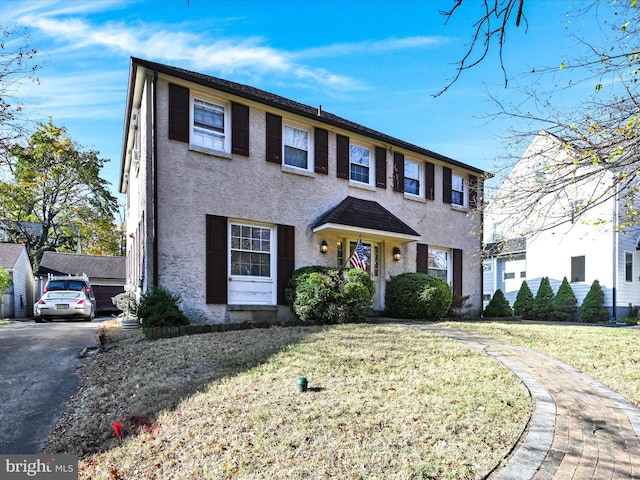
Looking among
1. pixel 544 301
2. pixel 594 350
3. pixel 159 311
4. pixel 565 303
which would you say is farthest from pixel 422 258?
pixel 544 301

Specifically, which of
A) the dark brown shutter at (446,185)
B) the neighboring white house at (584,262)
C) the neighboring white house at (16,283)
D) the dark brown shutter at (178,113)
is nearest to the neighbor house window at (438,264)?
the neighboring white house at (584,262)

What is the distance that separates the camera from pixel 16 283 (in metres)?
21.8

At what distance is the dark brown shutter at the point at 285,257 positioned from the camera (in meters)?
10.9

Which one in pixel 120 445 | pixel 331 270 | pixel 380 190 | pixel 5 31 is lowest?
pixel 120 445

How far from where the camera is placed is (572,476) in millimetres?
3143

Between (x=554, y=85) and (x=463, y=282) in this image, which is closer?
(x=554, y=85)

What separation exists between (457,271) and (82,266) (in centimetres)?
2224

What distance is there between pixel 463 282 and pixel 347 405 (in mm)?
12413

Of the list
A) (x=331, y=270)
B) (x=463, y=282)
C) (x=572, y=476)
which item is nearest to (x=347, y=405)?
(x=572, y=476)

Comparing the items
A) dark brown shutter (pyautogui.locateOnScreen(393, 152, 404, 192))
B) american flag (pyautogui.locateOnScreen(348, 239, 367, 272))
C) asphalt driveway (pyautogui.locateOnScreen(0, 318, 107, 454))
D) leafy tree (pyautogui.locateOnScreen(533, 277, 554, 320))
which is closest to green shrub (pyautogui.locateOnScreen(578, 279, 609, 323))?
leafy tree (pyautogui.locateOnScreen(533, 277, 554, 320))

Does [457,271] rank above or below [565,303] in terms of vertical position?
above

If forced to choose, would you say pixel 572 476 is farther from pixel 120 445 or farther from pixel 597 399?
pixel 120 445

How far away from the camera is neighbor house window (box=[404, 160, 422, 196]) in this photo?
14336 mm

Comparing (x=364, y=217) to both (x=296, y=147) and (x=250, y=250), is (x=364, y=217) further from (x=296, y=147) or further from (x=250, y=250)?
(x=250, y=250)
